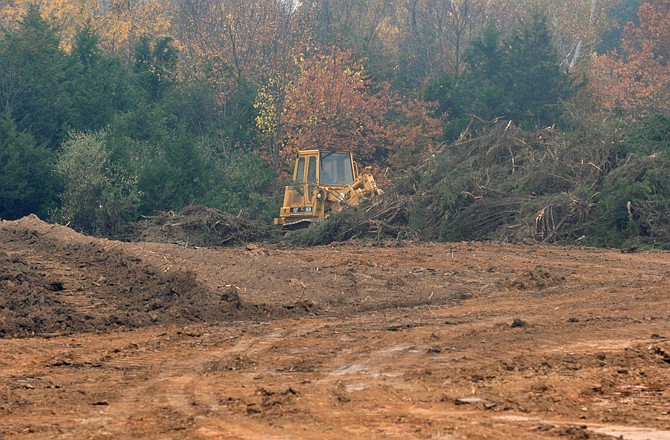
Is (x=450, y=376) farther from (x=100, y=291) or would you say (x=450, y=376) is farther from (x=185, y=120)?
(x=185, y=120)

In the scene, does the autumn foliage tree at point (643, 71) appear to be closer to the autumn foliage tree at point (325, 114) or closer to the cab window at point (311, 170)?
the autumn foliage tree at point (325, 114)

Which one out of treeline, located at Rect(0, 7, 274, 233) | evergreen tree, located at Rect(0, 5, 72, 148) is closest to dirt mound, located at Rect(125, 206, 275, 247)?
treeline, located at Rect(0, 7, 274, 233)

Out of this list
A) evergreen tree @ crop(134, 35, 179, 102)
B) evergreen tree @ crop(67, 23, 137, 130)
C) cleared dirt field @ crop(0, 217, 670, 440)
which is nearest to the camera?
cleared dirt field @ crop(0, 217, 670, 440)

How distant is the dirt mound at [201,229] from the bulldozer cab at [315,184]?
134 centimetres

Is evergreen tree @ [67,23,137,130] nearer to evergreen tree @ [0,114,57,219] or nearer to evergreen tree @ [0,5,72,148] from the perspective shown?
evergreen tree @ [0,5,72,148]

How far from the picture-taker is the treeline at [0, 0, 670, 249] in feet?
103

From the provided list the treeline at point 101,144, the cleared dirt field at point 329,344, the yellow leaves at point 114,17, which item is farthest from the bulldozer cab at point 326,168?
the yellow leaves at point 114,17

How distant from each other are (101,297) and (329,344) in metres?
4.92

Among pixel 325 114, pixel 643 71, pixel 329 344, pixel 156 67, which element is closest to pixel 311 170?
pixel 325 114

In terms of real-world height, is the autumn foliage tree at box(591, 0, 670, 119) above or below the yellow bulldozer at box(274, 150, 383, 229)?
above

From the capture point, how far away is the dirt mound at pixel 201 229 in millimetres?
27469

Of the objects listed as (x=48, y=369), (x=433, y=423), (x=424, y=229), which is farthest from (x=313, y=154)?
(x=433, y=423)

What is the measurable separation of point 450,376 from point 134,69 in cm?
4003

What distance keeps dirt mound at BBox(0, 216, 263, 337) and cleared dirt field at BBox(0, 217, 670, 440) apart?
40 millimetres
